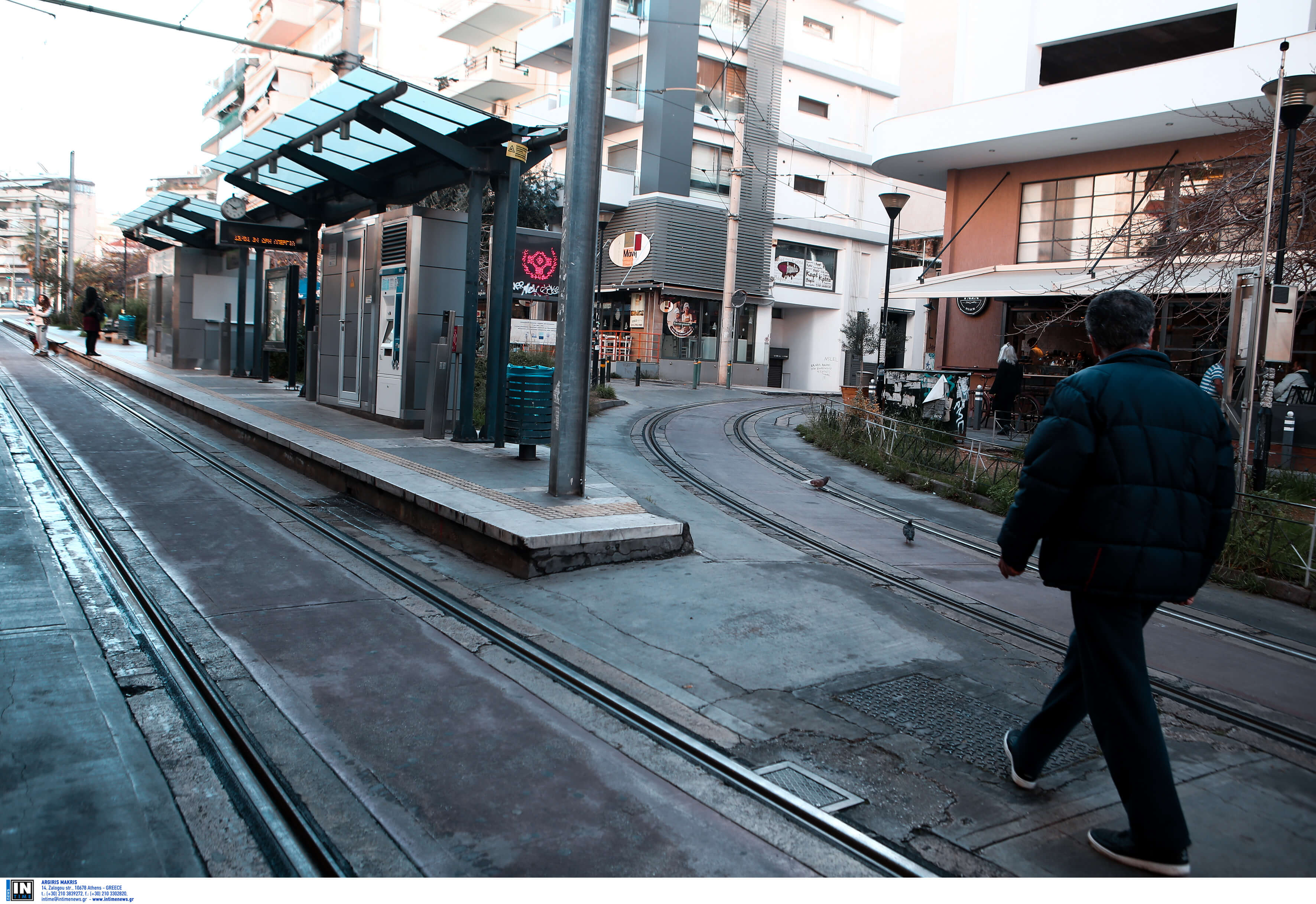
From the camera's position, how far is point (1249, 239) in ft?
45.6

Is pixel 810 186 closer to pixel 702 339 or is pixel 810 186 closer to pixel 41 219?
pixel 702 339

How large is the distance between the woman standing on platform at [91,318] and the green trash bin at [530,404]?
21.8 meters

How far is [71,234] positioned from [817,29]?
35.6 meters

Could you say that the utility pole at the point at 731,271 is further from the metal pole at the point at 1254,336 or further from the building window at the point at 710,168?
the metal pole at the point at 1254,336

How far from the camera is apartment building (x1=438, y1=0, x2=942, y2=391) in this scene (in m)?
36.8

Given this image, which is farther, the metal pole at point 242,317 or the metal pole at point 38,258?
the metal pole at point 38,258

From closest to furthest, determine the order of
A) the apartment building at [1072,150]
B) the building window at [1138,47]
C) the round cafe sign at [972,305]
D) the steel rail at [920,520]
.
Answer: the steel rail at [920,520] < the apartment building at [1072,150] < the building window at [1138,47] < the round cafe sign at [972,305]

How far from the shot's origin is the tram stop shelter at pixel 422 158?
37.2 ft

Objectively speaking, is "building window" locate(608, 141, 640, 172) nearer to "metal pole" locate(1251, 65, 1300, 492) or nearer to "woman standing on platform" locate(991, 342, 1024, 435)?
"woman standing on platform" locate(991, 342, 1024, 435)

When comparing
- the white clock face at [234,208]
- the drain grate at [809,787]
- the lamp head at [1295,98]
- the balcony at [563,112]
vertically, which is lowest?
the drain grate at [809,787]

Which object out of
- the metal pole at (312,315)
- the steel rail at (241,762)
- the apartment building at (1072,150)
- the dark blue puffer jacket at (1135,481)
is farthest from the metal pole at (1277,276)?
the metal pole at (312,315)

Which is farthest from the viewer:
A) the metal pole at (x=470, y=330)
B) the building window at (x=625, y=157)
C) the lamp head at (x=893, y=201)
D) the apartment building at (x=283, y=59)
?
the apartment building at (x=283, y=59)

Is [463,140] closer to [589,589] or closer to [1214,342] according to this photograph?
[589,589]

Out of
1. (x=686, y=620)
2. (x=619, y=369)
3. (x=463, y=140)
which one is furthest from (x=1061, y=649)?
(x=619, y=369)
